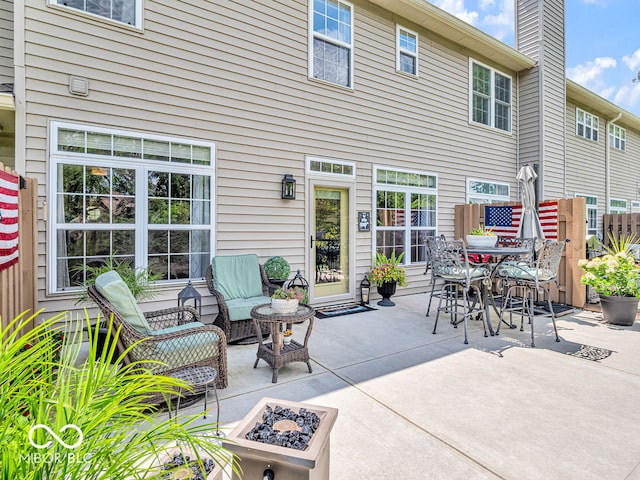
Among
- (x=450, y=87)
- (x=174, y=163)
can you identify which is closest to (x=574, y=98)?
(x=450, y=87)

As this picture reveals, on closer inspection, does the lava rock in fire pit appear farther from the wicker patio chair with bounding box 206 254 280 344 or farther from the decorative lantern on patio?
the decorative lantern on patio

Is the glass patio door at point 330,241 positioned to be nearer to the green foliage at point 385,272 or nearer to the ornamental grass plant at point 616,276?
the green foliage at point 385,272

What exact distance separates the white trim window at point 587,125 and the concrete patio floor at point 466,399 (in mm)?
8546

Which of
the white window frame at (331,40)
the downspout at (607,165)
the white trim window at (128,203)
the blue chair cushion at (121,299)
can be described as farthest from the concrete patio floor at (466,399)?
the downspout at (607,165)

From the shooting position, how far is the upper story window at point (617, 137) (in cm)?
1211

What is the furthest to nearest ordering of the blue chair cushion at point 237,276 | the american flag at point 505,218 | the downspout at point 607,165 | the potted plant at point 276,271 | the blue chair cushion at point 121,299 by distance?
the downspout at point 607,165
the american flag at point 505,218
the potted plant at point 276,271
the blue chair cushion at point 237,276
the blue chair cushion at point 121,299

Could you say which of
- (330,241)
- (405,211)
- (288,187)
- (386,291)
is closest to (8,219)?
(288,187)

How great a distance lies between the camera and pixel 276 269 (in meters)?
4.94

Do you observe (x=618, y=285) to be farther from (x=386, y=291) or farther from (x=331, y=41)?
(x=331, y=41)

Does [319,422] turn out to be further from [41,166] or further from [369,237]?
[369,237]

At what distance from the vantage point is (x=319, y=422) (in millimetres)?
1604

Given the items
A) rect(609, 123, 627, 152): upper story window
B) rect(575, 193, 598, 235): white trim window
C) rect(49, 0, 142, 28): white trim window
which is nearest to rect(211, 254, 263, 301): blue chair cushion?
rect(49, 0, 142, 28): white trim window

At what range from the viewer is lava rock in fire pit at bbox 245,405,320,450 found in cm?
145

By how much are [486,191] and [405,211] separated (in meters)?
2.83
